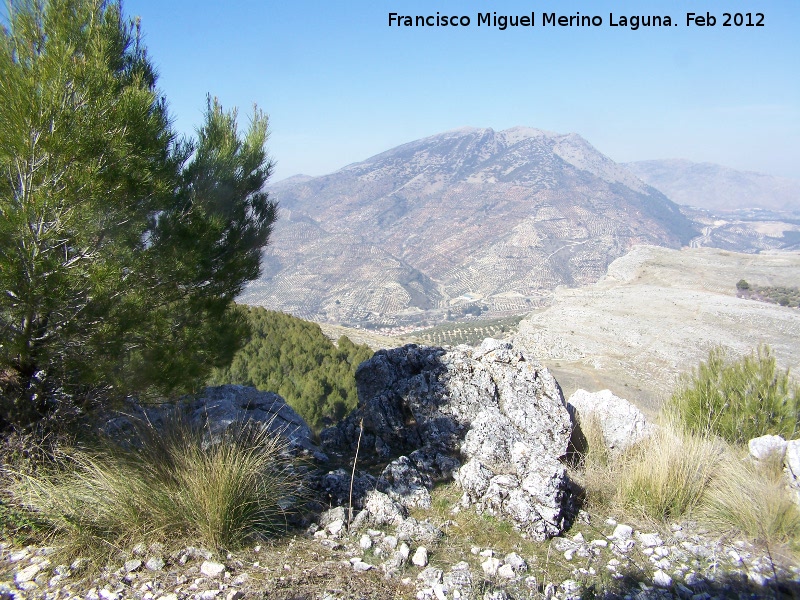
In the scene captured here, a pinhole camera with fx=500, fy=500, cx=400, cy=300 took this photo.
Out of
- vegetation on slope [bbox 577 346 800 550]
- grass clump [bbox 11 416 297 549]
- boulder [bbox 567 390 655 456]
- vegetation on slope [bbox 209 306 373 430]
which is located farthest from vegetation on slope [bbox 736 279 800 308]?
grass clump [bbox 11 416 297 549]

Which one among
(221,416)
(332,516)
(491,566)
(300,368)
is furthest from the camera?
(300,368)

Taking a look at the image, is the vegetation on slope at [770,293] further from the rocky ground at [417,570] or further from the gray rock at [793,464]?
the rocky ground at [417,570]

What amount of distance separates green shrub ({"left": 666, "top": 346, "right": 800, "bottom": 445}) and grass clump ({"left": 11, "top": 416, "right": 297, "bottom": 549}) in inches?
198

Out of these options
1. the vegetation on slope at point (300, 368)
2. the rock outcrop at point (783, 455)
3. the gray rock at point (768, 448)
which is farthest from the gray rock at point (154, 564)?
the vegetation on slope at point (300, 368)

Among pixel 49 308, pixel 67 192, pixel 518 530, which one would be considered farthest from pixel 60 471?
pixel 518 530

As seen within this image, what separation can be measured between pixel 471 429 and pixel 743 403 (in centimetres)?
419

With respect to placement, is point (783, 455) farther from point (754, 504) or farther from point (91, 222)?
point (91, 222)

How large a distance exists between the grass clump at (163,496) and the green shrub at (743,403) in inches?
198

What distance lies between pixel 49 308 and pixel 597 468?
520 centimetres

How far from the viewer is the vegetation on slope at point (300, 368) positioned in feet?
44.9

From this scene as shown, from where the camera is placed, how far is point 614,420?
5871 mm

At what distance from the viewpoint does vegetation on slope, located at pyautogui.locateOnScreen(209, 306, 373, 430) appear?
44.9 ft

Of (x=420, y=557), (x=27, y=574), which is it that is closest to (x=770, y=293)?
(x=420, y=557)

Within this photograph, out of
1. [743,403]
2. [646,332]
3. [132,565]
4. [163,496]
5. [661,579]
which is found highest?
[163,496]
